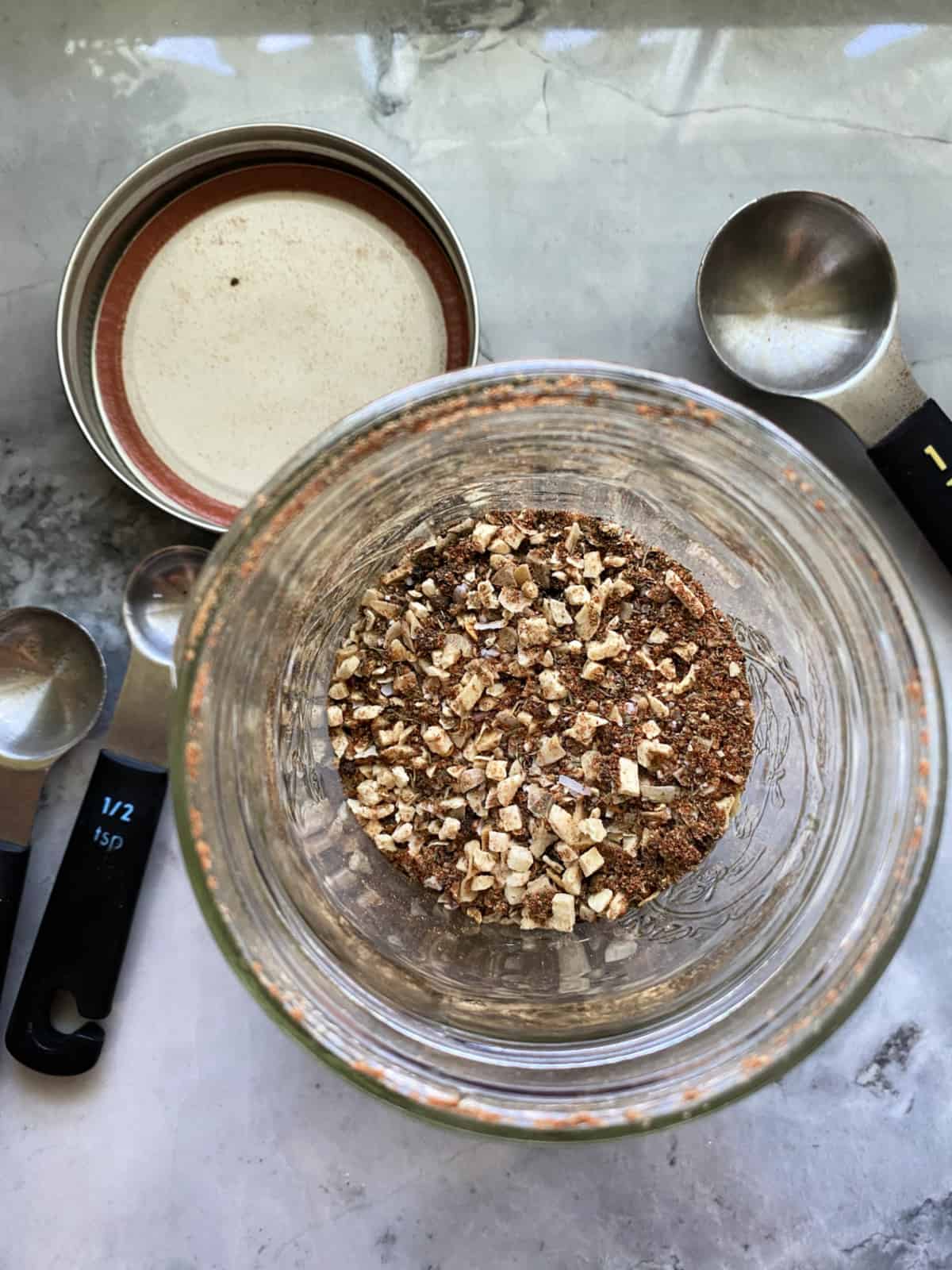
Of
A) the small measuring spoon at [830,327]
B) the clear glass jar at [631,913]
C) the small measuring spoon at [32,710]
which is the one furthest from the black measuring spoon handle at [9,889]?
the small measuring spoon at [830,327]

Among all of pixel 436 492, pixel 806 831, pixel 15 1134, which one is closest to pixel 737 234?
pixel 436 492

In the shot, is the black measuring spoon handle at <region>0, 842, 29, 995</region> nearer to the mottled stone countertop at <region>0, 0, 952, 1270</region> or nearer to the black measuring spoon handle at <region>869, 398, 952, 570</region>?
the mottled stone countertop at <region>0, 0, 952, 1270</region>

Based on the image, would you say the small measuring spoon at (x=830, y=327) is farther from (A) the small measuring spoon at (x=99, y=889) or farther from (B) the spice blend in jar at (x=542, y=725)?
(A) the small measuring spoon at (x=99, y=889)

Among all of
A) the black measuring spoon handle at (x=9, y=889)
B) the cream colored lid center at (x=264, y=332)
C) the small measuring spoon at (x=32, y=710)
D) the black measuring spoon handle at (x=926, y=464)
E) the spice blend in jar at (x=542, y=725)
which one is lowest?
the black measuring spoon handle at (x=9, y=889)

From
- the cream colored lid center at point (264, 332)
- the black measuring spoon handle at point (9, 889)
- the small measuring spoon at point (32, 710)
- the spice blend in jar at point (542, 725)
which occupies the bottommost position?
the black measuring spoon handle at point (9, 889)

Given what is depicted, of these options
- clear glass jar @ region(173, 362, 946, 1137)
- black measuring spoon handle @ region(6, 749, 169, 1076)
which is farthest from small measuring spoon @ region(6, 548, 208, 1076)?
clear glass jar @ region(173, 362, 946, 1137)

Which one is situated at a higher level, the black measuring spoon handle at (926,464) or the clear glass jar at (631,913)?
the black measuring spoon handle at (926,464)

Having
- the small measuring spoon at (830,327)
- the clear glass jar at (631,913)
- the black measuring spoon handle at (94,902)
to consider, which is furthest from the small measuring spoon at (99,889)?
the small measuring spoon at (830,327)

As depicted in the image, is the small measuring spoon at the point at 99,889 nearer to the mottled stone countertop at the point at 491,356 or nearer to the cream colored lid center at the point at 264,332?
the mottled stone countertop at the point at 491,356

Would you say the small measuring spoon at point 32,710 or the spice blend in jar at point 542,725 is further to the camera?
the small measuring spoon at point 32,710
